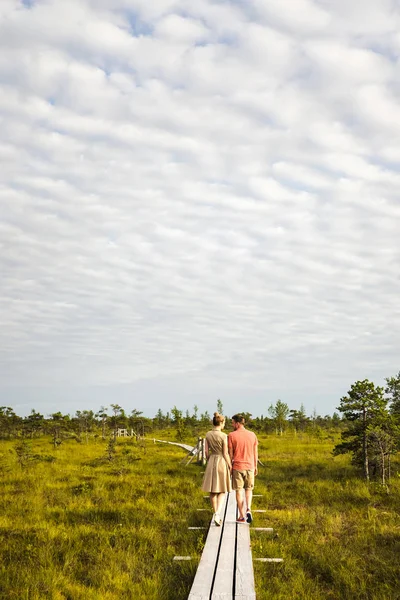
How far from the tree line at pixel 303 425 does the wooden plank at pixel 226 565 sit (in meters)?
7.62

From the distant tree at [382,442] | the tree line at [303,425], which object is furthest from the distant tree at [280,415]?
the distant tree at [382,442]

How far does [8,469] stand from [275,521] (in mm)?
13953

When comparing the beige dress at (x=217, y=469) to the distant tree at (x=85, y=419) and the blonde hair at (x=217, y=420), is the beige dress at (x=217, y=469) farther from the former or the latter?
the distant tree at (x=85, y=419)

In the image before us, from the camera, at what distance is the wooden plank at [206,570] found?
6.64 metres

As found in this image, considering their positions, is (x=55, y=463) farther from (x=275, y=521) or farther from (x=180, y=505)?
(x=275, y=521)

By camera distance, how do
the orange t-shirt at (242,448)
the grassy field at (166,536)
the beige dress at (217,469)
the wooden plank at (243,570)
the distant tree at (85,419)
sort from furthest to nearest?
the distant tree at (85,419), the orange t-shirt at (242,448), the beige dress at (217,469), the grassy field at (166,536), the wooden plank at (243,570)

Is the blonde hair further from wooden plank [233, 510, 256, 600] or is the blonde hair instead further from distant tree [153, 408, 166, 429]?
distant tree [153, 408, 166, 429]

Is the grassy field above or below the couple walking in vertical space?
below

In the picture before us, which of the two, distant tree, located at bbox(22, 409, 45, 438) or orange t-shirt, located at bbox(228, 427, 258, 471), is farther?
distant tree, located at bbox(22, 409, 45, 438)

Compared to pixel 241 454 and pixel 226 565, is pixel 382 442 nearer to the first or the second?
pixel 241 454

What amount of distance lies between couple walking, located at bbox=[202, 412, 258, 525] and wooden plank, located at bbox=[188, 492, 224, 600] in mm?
872

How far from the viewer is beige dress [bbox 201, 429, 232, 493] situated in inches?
391

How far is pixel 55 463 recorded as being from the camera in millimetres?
23047

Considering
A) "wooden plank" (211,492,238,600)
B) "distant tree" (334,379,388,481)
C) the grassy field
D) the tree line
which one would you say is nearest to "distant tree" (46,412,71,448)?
the tree line
